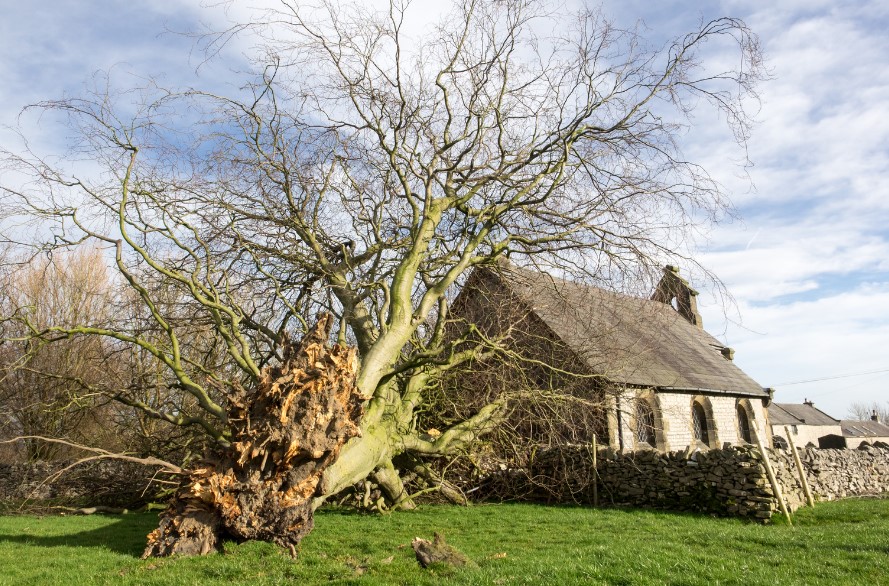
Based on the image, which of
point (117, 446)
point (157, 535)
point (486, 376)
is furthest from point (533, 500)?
point (117, 446)

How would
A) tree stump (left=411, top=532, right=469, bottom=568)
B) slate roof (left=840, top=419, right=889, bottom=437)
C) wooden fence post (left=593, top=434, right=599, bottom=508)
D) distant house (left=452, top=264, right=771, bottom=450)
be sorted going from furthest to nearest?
slate roof (left=840, top=419, right=889, bottom=437) → wooden fence post (left=593, top=434, right=599, bottom=508) → distant house (left=452, top=264, right=771, bottom=450) → tree stump (left=411, top=532, right=469, bottom=568)

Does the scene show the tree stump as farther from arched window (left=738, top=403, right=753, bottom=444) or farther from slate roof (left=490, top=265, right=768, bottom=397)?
arched window (left=738, top=403, right=753, bottom=444)

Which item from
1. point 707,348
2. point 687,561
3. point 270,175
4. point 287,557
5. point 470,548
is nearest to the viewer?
point 687,561

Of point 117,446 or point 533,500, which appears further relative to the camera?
point 117,446

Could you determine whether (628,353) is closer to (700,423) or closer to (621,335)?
(621,335)

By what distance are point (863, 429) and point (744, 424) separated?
1944 inches

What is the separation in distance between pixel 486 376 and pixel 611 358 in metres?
3.79

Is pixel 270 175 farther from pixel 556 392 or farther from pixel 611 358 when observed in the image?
pixel 611 358

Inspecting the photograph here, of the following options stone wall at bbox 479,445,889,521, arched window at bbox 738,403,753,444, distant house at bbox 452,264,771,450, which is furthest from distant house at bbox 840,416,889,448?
stone wall at bbox 479,445,889,521

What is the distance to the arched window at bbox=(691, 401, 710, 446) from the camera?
22688 millimetres

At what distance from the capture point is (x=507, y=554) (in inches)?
294

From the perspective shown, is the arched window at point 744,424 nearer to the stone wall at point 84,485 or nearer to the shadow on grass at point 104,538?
the stone wall at point 84,485

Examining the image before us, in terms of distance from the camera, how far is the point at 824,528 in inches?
379

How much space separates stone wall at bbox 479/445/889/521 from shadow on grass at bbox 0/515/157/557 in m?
8.16
